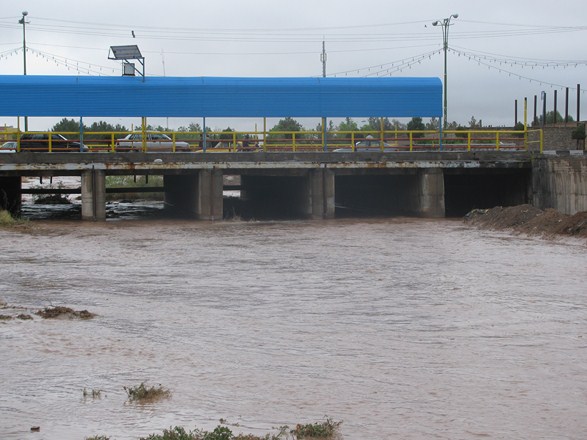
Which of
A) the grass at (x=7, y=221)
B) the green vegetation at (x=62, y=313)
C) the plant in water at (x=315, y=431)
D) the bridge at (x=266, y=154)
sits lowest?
the plant in water at (x=315, y=431)

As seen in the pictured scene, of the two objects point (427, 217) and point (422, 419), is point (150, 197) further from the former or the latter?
point (422, 419)

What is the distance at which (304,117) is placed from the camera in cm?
3656

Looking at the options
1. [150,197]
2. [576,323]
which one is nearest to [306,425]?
[576,323]

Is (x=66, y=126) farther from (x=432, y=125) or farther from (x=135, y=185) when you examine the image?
(x=432, y=125)

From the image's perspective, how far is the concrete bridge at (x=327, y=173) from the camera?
32.8m

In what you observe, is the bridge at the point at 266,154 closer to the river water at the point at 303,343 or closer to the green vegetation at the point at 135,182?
the river water at the point at 303,343

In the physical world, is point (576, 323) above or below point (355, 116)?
below

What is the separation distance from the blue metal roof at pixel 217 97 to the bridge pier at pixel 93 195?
3.20 metres

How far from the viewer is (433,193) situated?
35.3 m

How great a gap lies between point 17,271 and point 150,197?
116 ft

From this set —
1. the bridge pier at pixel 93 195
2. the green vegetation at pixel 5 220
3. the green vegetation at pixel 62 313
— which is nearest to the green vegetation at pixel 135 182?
the bridge pier at pixel 93 195

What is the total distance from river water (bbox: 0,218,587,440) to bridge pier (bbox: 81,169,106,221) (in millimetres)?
9976

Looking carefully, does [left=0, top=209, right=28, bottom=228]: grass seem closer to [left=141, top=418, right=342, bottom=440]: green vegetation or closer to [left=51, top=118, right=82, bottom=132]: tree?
[left=141, top=418, right=342, bottom=440]: green vegetation

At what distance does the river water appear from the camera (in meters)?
8.77
